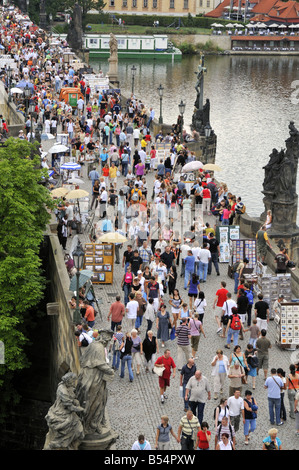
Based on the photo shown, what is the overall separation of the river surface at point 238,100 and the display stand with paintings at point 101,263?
78.3 ft

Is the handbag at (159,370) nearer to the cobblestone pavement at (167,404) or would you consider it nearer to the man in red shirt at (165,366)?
the man in red shirt at (165,366)

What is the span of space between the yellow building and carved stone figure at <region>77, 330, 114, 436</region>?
14020cm

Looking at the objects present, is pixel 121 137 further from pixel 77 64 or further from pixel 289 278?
pixel 77 64

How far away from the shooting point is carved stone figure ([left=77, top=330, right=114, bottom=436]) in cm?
1709

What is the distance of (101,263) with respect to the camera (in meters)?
27.0

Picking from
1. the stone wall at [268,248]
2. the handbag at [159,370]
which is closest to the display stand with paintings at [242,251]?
the stone wall at [268,248]

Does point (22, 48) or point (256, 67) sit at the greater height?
point (22, 48)

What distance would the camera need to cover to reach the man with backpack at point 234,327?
73.4 ft

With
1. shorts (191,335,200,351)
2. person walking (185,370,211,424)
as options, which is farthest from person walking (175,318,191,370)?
person walking (185,370,211,424)

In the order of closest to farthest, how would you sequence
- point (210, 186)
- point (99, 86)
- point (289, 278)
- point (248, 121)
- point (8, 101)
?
point (289, 278), point (210, 186), point (8, 101), point (99, 86), point (248, 121)

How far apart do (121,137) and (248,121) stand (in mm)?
35101

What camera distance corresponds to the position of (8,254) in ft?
86.0

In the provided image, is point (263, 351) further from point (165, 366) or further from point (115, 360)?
point (115, 360)

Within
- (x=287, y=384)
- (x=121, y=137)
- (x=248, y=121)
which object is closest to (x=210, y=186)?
(x=121, y=137)
